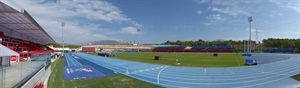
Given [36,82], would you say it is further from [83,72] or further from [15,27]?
[15,27]

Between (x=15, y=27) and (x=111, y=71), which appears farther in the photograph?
(x=15, y=27)

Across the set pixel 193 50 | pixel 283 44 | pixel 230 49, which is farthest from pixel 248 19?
pixel 283 44

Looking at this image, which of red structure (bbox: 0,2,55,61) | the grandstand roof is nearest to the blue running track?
red structure (bbox: 0,2,55,61)

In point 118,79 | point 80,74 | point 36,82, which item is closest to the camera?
point 36,82

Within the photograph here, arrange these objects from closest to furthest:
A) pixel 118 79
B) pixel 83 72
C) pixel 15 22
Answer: pixel 118 79 < pixel 83 72 < pixel 15 22

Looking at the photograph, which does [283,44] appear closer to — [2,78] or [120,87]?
[120,87]

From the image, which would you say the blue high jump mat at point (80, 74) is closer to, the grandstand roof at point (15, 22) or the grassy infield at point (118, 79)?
the grassy infield at point (118, 79)

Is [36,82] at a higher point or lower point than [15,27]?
lower

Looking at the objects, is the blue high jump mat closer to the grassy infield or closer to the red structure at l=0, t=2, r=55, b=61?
the grassy infield

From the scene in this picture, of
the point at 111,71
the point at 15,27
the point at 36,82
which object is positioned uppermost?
the point at 15,27

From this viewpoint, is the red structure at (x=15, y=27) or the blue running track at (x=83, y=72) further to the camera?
the blue running track at (x=83, y=72)

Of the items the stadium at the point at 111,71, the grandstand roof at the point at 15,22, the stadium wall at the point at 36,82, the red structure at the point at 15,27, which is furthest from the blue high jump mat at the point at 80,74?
the grandstand roof at the point at 15,22

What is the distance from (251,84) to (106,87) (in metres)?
8.44

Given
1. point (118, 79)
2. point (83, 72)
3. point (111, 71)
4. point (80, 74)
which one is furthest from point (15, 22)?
point (118, 79)
